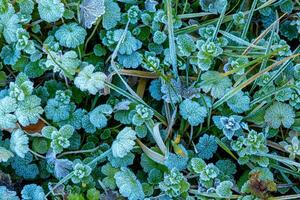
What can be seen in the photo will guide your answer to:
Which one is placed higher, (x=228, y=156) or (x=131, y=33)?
(x=131, y=33)

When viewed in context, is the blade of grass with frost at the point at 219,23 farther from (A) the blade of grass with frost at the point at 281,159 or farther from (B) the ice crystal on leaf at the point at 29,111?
(B) the ice crystal on leaf at the point at 29,111

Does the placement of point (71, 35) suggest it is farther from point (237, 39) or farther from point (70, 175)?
point (237, 39)

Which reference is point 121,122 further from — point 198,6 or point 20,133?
point 198,6

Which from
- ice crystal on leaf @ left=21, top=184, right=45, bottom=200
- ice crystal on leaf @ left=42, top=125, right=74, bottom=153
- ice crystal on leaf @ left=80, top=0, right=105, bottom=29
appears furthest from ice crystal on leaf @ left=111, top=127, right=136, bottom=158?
ice crystal on leaf @ left=80, top=0, right=105, bottom=29

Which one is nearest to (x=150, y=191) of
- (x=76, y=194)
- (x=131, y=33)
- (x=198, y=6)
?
(x=76, y=194)

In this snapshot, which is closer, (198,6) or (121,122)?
(121,122)

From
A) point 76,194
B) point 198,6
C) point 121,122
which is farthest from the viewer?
point 198,6

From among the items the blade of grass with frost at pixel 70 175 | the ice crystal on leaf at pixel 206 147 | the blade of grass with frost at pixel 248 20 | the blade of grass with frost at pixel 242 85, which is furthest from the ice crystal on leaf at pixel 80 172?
the blade of grass with frost at pixel 248 20

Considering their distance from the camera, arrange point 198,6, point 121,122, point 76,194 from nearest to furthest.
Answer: point 76,194
point 121,122
point 198,6
